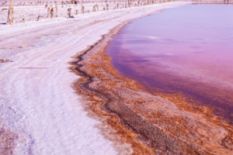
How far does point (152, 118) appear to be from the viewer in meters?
8.07

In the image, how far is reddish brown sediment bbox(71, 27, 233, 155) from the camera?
22.3 ft

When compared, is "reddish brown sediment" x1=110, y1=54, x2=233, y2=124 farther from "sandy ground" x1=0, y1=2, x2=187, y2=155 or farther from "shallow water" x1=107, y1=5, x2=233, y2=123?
"sandy ground" x1=0, y1=2, x2=187, y2=155

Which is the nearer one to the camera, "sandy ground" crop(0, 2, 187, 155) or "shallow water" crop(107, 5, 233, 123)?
"sandy ground" crop(0, 2, 187, 155)

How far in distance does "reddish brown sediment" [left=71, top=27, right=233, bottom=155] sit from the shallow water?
58cm

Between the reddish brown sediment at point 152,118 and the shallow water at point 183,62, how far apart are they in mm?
582

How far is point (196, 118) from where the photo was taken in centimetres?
827

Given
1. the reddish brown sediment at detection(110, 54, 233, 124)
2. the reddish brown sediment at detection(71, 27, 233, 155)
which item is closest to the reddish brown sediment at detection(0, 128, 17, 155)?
the reddish brown sediment at detection(71, 27, 233, 155)

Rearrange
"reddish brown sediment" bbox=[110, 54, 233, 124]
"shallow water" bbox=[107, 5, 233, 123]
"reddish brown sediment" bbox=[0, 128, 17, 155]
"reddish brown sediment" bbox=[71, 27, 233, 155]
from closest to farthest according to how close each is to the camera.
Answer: "reddish brown sediment" bbox=[0, 128, 17, 155], "reddish brown sediment" bbox=[71, 27, 233, 155], "reddish brown sediment" bbox=[110, 54, 233, 124], "shallow water" bbox=[107, 5, 233, 123]

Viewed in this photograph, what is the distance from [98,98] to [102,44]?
9451 mm

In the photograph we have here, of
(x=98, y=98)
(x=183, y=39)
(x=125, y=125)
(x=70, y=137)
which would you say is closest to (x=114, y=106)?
(x=98, y=98)

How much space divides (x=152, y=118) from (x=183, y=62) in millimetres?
6824

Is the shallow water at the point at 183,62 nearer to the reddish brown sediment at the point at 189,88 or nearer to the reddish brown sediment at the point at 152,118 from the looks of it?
the reddish brown sediment at the point at 189,88

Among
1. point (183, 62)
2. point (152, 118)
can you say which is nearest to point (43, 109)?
point (152, 118)

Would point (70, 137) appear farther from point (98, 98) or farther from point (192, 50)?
point (192, 50)
